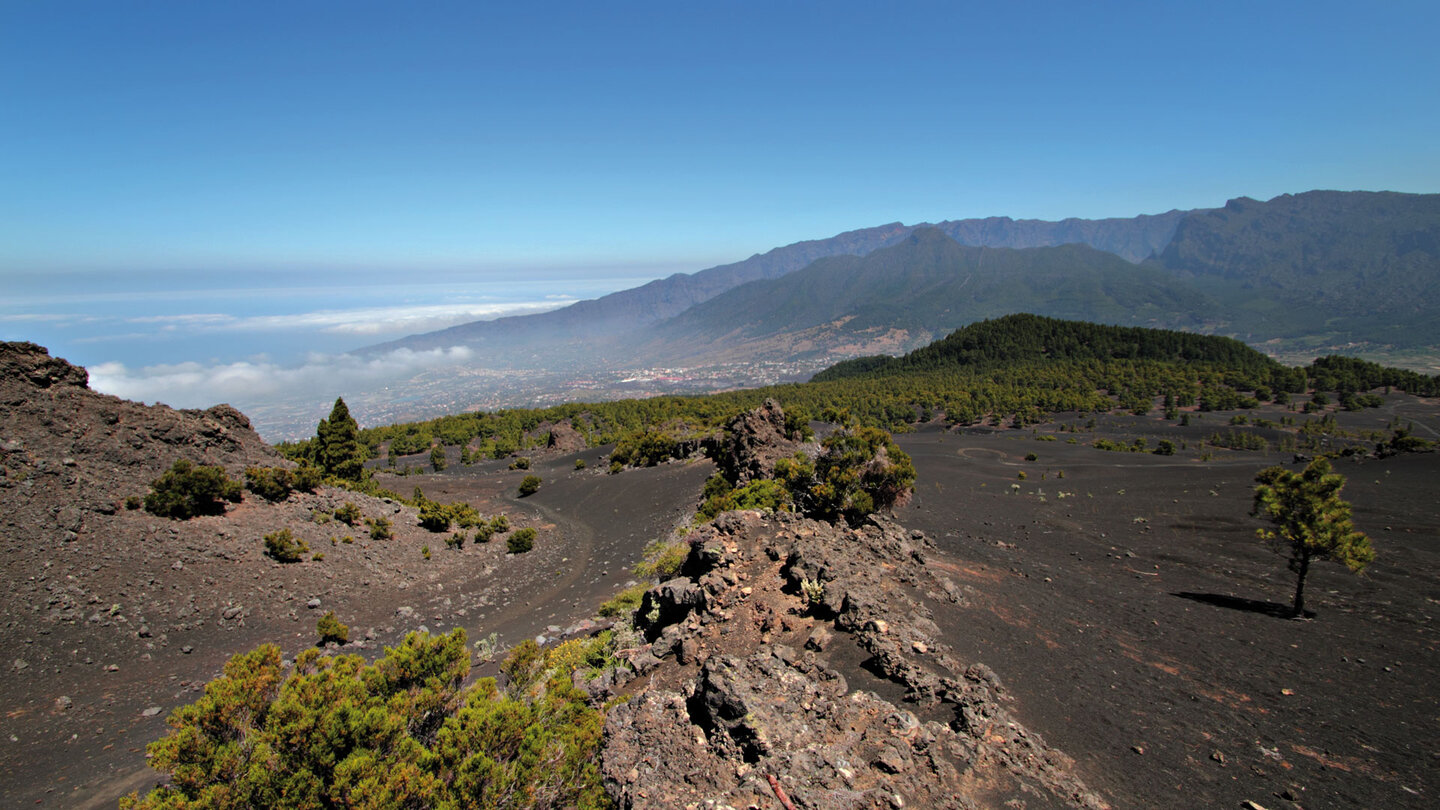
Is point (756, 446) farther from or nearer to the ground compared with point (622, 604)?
farther from the ground

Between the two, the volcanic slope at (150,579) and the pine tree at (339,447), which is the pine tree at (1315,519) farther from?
the pine tree at (339,447)

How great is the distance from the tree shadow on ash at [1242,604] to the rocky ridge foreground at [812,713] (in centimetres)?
831

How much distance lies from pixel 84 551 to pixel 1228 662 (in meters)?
24.8

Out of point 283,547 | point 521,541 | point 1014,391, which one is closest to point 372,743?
point 283,547

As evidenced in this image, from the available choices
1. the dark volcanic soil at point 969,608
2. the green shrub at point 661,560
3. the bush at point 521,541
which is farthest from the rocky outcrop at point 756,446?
the bush at point 521,541

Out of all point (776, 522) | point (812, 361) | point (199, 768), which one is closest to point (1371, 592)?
point (776, 522)

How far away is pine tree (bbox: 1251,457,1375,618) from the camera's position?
11.8 meters

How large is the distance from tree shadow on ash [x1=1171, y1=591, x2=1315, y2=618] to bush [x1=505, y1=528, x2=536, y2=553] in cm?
2058

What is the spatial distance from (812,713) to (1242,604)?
520 inches

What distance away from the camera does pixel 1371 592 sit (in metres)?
13.8

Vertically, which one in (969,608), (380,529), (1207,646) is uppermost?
(380,529)

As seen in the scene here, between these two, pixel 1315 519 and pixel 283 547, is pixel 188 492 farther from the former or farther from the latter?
pixel 1315 519

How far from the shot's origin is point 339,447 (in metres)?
27.1

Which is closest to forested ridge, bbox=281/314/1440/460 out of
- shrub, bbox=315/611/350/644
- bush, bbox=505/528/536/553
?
bush, bbox=505/528/536/553
